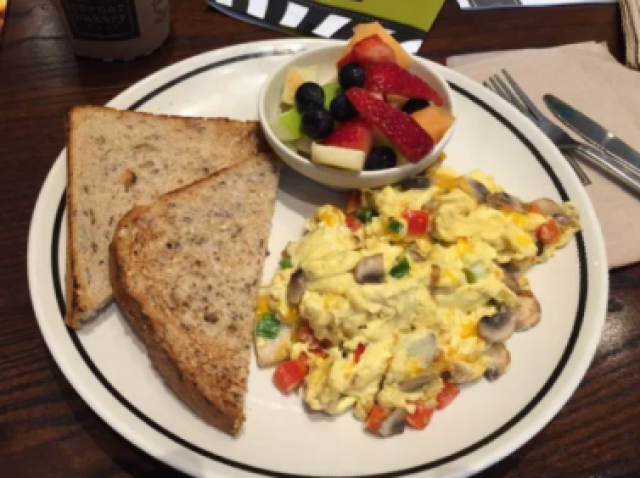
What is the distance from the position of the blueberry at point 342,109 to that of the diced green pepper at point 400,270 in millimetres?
471

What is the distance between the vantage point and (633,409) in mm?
1839

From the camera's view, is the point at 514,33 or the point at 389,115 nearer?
the point at 389,115

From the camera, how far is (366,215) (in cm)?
191

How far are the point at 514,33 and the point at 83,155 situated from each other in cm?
183

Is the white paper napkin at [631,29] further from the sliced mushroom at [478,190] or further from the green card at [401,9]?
the sliced mushroom at [478,190]

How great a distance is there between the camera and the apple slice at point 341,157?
1855 millimetres

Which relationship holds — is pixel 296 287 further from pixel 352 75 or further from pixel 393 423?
pixel 352 75

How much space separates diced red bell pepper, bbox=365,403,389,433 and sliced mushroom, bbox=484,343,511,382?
31 cm

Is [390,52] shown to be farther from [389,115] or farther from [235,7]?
[235,7]

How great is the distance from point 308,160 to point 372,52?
38 cm

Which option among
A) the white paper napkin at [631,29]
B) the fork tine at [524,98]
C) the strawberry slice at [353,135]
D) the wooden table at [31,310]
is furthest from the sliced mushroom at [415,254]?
the white paper napkin at [631,29]

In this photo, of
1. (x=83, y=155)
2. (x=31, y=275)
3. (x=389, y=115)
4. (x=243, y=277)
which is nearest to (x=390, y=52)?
(x=389, y=115)

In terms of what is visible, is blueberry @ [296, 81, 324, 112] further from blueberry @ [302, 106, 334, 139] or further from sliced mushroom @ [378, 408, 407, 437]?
sliced mushroom @ [378, 408, 407, 437]

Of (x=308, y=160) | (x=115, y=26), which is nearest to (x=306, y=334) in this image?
(x=308, y=160)
